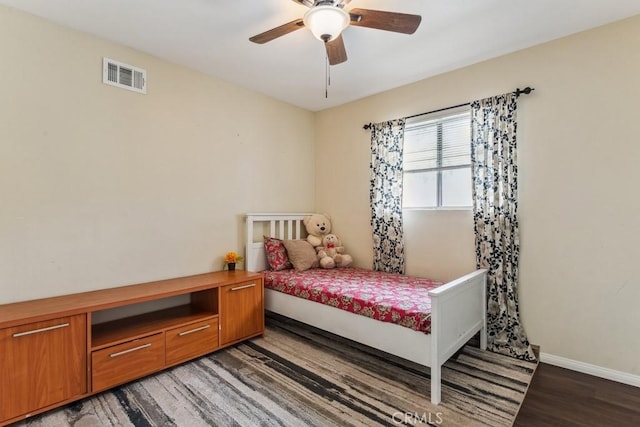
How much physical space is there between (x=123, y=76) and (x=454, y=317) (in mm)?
3147

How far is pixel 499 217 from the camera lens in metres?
2.57

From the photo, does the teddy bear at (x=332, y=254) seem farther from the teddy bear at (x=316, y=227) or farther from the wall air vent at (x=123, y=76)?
the wall air vent at (x=123, y=76)

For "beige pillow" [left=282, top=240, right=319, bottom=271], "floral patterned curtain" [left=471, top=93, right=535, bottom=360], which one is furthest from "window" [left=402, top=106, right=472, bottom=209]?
"beige pillow" [left=282, top=240, right=319, bottom=271]

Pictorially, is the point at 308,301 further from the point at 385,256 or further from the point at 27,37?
the point at 27,37

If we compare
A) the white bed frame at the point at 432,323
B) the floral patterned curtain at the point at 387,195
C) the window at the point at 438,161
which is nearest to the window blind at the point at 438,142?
the window at the point at 438,161

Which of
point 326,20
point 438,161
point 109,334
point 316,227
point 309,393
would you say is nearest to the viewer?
point 326,20

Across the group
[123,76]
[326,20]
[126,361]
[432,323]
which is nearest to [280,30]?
[326,20]

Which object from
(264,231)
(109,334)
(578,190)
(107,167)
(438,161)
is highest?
(438,161)

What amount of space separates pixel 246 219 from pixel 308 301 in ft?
3.89

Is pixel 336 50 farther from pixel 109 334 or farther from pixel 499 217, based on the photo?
pixel 109 334

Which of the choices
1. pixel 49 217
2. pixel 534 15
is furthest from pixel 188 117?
pixel 534 15

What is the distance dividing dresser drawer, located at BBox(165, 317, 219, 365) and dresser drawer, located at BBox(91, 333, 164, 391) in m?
0.06

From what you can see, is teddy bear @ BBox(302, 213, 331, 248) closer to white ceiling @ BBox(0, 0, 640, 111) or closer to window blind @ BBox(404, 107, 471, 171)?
window blind @ BBox(404, 107, 471, 171)

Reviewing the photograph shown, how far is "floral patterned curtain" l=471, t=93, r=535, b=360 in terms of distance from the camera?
99.3 inches
